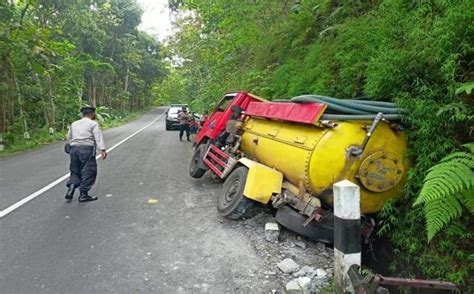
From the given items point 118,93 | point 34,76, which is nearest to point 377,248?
A: point 34,76

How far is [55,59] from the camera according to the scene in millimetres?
20688

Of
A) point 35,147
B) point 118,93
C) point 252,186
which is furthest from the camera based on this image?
point 118,93

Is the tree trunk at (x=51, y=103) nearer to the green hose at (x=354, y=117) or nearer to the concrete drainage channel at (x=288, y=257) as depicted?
the concrete drainage channel at (x=288, y=257)

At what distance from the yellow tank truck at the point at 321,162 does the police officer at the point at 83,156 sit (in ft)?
8.58

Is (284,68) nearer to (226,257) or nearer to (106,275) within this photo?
(226,257)

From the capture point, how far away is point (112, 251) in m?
4.05

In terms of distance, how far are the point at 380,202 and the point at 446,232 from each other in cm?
89

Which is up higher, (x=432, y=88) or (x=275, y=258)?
(x=432, y=88)

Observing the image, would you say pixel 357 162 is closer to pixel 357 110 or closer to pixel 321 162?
pixel 321 162

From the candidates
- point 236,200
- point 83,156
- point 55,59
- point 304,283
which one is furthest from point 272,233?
point 55,59

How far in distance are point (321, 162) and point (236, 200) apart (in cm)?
149

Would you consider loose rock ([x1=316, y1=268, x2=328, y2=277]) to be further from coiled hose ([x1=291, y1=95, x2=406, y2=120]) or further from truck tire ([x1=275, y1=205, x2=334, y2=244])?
coiled hose ([x1=291, y1=95, x2=406, y2=120])

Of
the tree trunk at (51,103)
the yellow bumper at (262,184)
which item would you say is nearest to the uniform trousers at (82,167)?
the yellow bumper at (262,184)

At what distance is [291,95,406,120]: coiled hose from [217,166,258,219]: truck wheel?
1.54m
